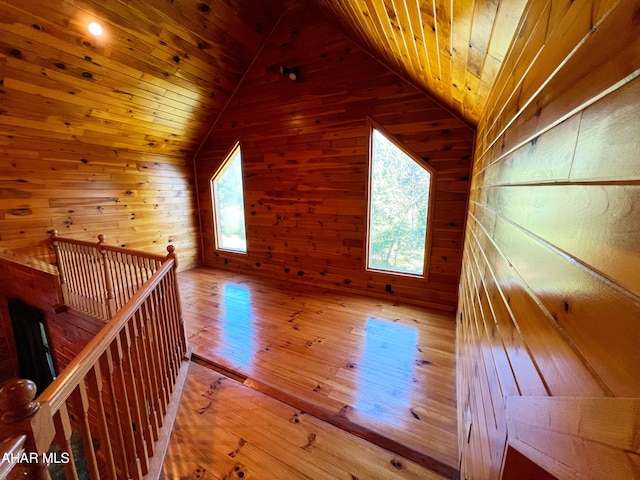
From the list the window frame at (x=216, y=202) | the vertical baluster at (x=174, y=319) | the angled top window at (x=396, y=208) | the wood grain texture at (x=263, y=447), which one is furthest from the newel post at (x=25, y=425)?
the window frame at (x=216, y=202)

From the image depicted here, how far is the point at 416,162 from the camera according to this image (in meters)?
2.98

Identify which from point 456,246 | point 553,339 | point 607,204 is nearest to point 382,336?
point 456,246

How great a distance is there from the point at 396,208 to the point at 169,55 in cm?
321

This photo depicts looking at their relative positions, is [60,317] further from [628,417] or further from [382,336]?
[628,417]

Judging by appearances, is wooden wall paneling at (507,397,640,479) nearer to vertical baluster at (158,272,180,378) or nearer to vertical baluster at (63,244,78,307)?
vertical baluster at (158,272,180,378)

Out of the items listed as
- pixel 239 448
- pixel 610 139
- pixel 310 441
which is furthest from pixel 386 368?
pixel 610 139

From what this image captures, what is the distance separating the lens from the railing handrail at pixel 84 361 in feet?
2.47

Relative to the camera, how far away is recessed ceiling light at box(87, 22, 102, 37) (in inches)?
91.0

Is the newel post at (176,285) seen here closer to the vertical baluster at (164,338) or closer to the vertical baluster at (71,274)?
the vertical baluster at (164,338)

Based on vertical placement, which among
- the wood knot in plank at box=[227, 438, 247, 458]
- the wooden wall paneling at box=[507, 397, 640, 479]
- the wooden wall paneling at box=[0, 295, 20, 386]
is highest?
the wooden wall paneling at box=[507, 397, 640, 479]

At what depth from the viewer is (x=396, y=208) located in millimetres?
3232

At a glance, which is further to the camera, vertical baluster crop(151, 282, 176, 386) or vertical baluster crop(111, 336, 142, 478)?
vertical baluster crop(151, 282, 176, 386)

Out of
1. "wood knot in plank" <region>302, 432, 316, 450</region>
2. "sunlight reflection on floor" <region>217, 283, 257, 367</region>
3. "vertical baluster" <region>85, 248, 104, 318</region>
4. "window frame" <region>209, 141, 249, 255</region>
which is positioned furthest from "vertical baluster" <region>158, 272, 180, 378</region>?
"window frame" <region>209, 141, 249, 255</region>

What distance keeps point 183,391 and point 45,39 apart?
3248 mm
